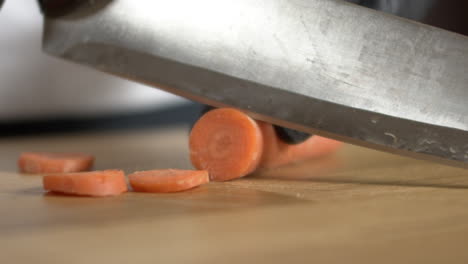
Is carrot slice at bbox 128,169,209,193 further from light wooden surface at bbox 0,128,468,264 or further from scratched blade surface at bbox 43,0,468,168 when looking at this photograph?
scratched blade surface at bbox 43,0,468,168

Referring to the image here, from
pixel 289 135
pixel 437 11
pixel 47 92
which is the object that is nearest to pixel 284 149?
pixel 289 135

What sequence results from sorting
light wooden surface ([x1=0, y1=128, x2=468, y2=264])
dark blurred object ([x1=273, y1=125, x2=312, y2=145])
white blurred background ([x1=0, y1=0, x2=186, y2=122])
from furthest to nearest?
white blurred background ([x1=0, y1=0, x2=186, y2=122]) < dark blurred object ([x1=273, y1=125, x2=312, y2=145]) < light wooden surface ([x1=0, y1=128, x2=468, y2=264])

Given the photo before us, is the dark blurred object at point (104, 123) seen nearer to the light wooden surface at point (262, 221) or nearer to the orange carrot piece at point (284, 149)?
the orange carrot piece at point (284, 149)

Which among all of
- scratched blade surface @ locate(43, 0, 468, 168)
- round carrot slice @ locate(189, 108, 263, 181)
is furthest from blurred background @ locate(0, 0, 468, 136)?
round carrot slice @ locate(189, 108, 263, 181)

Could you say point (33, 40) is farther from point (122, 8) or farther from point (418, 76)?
point (418, 76)

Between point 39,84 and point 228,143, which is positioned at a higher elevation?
point 39,84

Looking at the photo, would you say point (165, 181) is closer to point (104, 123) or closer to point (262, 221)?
point (262, 221)
